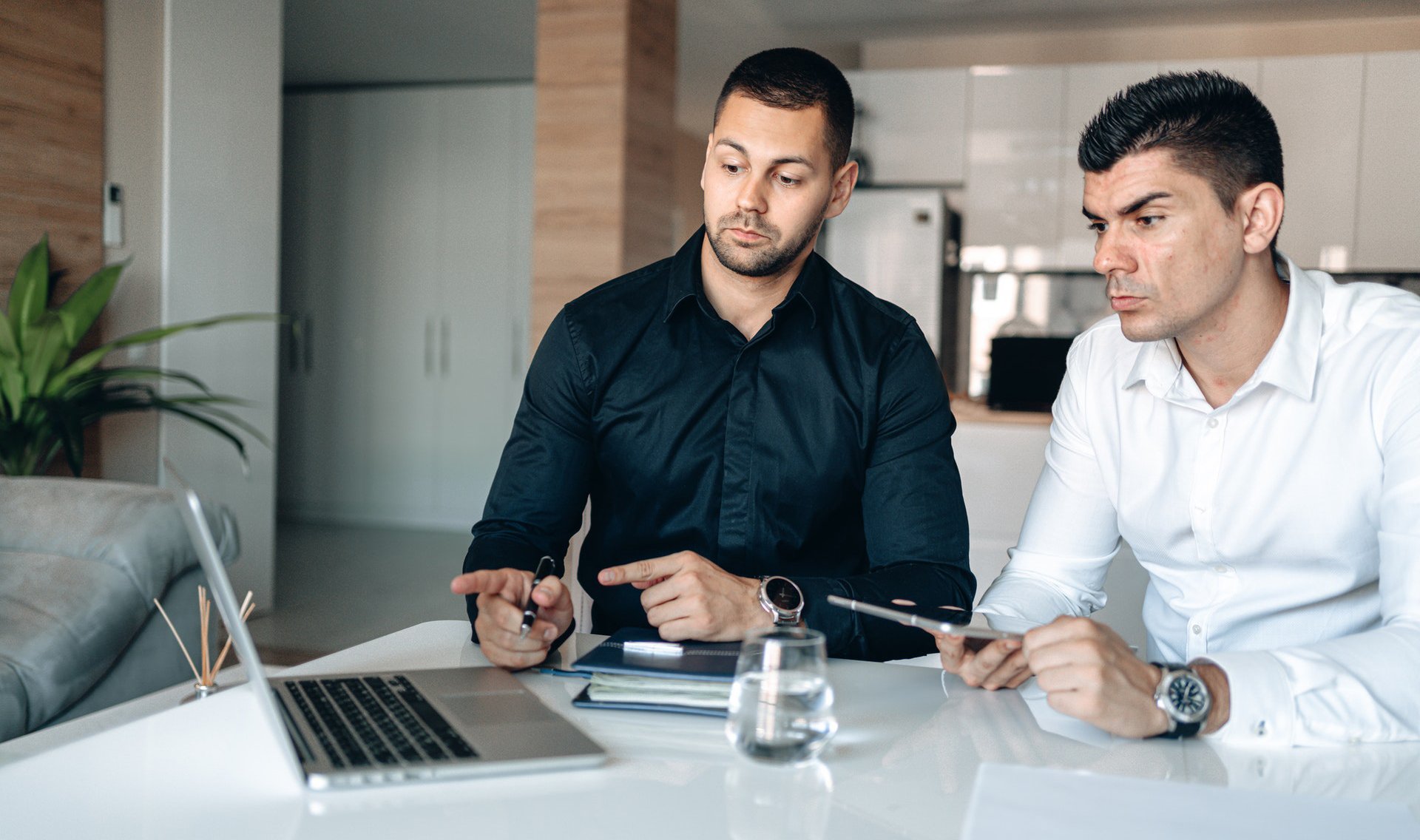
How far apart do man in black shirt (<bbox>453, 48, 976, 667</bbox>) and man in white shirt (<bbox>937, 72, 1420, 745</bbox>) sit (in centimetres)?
18

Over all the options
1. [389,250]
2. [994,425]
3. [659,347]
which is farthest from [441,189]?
[659,347]

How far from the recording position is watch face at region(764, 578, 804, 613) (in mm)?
1278

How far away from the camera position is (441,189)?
6.84 metres

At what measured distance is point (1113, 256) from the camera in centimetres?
143

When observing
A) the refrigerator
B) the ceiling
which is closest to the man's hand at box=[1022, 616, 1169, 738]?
the refrigerator

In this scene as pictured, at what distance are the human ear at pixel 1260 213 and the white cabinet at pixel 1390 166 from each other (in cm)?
435

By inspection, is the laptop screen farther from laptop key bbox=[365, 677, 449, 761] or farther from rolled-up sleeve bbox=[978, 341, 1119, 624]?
rolled-up sleeve bbox=[978, 341, 1119, 624]

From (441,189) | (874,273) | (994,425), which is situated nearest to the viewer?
(994,425)

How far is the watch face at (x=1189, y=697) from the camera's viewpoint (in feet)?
3.28

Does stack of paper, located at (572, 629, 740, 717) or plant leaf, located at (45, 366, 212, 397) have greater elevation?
plant leaf, located at (45, 366, 212, 397)

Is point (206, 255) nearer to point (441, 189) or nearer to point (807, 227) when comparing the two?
point (441, 189)

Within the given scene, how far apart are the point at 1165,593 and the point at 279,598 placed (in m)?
4.12

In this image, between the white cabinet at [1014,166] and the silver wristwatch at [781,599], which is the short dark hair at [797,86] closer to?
the silver wristwatch at [781,599]

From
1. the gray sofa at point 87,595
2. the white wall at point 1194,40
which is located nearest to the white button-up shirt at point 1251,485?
the gray sofa at point 87,595
